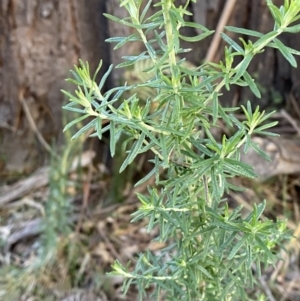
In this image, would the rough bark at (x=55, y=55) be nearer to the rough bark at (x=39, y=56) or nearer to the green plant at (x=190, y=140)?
the rough bark at (x=39, y=56)

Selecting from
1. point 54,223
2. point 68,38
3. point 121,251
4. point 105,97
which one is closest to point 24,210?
point 54,223

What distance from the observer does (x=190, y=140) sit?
21.9 inches

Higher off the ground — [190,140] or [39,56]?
[190,140]

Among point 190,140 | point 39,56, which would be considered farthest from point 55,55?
point 190,140

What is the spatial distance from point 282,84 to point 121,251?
646 mm

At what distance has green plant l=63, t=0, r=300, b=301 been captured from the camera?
51cm

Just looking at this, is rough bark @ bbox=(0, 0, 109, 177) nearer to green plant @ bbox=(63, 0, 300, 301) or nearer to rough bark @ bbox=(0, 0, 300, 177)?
rough bark @ bbox=(0, 0, 300, 177)

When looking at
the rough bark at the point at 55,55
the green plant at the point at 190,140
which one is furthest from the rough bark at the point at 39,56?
the green plant at the point at 190,140

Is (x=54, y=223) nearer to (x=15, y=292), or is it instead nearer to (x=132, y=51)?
(x=15, y=292)

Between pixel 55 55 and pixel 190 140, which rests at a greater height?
pixel 190 140

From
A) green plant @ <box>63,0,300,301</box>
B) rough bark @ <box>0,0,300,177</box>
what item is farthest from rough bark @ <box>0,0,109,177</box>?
green plant @ <box>63,0,300,301</box>

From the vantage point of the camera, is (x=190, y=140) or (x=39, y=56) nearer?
(x=190, y=140)

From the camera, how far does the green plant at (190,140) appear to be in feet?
1.67

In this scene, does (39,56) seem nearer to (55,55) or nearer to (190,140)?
(55,55)
